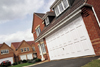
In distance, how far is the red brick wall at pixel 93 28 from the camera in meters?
6.81

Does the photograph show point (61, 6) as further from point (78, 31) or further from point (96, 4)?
point (78, 31)

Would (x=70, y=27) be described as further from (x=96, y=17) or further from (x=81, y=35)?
(x=96, y=17)

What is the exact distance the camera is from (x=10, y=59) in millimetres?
32688

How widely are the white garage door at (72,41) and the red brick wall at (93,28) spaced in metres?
0.29

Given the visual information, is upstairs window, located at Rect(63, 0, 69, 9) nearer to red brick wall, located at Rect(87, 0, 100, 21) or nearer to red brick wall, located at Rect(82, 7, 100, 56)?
red brick wall, located at Rect(87, 0, 100, 21)

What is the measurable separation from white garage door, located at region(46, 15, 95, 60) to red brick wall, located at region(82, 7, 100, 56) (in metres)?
0.29

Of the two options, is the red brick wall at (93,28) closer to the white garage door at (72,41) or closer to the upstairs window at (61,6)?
the white garage door at (72,41)

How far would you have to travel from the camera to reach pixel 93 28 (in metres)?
7.05

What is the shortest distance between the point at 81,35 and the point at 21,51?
33662 mm

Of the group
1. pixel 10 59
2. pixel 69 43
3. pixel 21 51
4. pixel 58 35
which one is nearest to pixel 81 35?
pixel 69 43

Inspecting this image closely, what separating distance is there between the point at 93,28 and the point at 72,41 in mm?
2313

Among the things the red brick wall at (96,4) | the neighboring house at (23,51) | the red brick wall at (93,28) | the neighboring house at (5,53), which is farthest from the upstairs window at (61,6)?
the neighboring house at (23,51)

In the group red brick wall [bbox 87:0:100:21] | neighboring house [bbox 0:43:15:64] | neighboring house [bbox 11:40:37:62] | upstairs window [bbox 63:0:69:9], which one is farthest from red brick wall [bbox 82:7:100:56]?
neighboring house [bbox 11:40:37:62]

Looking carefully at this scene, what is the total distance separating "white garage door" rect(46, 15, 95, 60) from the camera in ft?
24.7
